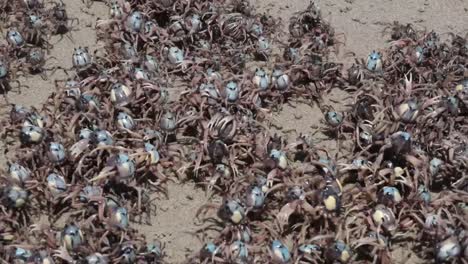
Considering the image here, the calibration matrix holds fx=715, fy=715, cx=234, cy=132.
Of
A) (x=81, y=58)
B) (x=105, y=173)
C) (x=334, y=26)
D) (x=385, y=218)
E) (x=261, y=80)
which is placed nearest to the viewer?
(x=385, y=218)

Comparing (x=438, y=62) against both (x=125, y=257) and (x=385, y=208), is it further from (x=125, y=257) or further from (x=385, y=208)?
(x=125, y=257)

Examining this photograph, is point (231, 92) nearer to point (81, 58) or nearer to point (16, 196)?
point (81, 58)

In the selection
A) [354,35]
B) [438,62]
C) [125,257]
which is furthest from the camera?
[354,35]

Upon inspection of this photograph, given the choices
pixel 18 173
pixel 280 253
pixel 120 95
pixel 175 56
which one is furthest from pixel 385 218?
pixel 18 173

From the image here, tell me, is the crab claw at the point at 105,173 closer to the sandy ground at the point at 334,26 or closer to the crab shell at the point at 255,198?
the sandy ground at the point at 334,26

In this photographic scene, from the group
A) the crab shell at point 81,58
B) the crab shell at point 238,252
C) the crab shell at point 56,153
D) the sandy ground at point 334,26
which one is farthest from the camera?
the crab shell at point 81,58

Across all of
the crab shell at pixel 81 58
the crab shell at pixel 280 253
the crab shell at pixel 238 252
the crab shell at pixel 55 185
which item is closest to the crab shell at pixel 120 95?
the crab shell at pixel 81 58

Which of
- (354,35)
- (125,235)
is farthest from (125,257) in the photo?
(354,35)

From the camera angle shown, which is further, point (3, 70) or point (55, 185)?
point (3, 70)

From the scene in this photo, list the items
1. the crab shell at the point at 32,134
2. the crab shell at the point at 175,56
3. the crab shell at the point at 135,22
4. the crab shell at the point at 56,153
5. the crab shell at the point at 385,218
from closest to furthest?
the crab shell at the point at 385,218 → the crab shell at the point at 56,153 → the crab shell at the point at 32,134 → the crab shell at the point at 175,56 → the crab shell at the point at 135,22
